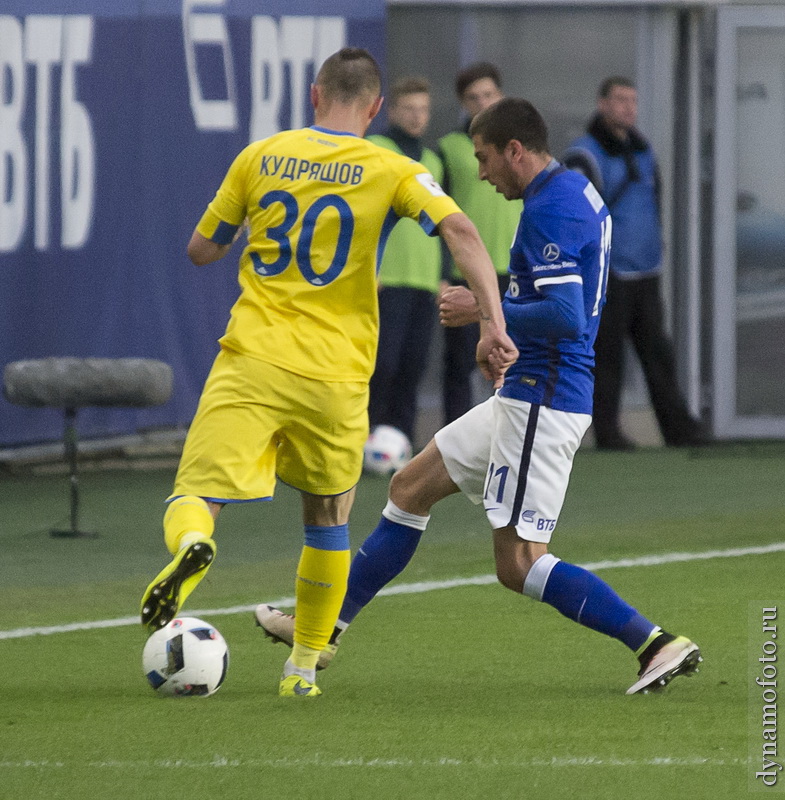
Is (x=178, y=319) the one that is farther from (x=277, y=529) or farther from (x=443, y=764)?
(x=443, y=764)

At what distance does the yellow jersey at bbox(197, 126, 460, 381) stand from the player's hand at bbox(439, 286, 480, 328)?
0.74ft

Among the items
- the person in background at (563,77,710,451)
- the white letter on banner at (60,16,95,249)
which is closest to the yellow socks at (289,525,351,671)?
the white letter on banner at (60,16,95,249)

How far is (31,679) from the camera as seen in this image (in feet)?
18.9

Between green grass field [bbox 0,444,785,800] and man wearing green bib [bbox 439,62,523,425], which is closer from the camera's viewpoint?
green grass field [bbox 0,444,785,800]

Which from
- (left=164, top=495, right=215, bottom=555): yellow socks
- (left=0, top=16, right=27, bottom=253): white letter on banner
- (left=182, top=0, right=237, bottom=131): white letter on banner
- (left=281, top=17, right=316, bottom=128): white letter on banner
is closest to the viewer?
(left=164, top=495, right=215, bottom=555): yellow socks

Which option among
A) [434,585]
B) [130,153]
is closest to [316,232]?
[434,585]

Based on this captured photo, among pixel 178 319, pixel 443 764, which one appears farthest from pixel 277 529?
pixel 443 764

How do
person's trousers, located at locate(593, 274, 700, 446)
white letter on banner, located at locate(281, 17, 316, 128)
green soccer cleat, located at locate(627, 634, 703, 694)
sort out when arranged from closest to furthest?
green soccer cleat, located at locate(627, 634, 703, 694) → white letter on banner, located at locate(281, 17, 316, 128) → person's trousers, located at locate(593, 274, 700, 446)

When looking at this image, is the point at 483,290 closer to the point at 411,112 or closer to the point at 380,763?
the point at 380,763

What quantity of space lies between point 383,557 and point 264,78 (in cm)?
633

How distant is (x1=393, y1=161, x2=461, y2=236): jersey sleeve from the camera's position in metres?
5.16

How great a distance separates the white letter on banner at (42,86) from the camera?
1074 centimetres

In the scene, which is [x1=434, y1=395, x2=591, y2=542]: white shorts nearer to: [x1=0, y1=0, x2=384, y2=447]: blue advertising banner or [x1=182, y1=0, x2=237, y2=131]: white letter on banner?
[x1=0, y1=0, x2=384, y2=447]: blue advertising banner

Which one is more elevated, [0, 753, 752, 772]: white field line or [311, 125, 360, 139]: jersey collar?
[311, 125, 360, 139]: jersey collar
